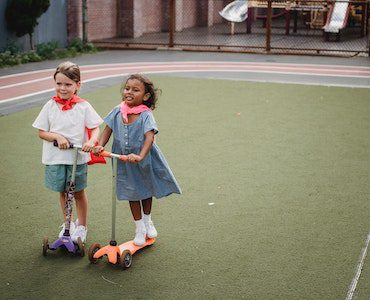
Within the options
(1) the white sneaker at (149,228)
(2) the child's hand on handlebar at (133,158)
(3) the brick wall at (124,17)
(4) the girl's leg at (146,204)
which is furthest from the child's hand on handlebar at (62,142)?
(3) the brick wall at (124,17)

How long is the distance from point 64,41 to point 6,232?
1455 cm

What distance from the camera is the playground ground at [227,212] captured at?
4.49 m

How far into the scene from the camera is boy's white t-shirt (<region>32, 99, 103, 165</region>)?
15.9 ft

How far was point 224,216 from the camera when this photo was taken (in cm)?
577

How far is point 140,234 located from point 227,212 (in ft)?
3.71

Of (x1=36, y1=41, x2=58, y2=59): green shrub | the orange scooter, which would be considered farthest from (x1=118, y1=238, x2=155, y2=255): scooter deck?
(x1=36, y1=41, x2=58, y2=59): green shrub

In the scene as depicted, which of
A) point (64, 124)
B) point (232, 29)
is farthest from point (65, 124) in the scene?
point (232, 29)

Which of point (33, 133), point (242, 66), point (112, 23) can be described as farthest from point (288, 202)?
point (112, 23)

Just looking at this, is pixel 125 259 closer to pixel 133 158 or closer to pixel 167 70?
pixel 133 158

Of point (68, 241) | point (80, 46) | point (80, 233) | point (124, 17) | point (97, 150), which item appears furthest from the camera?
point (124, 17)

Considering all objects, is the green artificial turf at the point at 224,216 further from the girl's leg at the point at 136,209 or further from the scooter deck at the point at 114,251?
the girl's leg at the point at 136,209

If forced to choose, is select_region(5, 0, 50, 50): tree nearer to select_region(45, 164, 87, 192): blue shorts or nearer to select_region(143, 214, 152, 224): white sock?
select_region(45, 164, 87, 192): blue shorts

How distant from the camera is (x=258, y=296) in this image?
4.31 m

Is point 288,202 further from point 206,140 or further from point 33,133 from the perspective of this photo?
point 33,133
